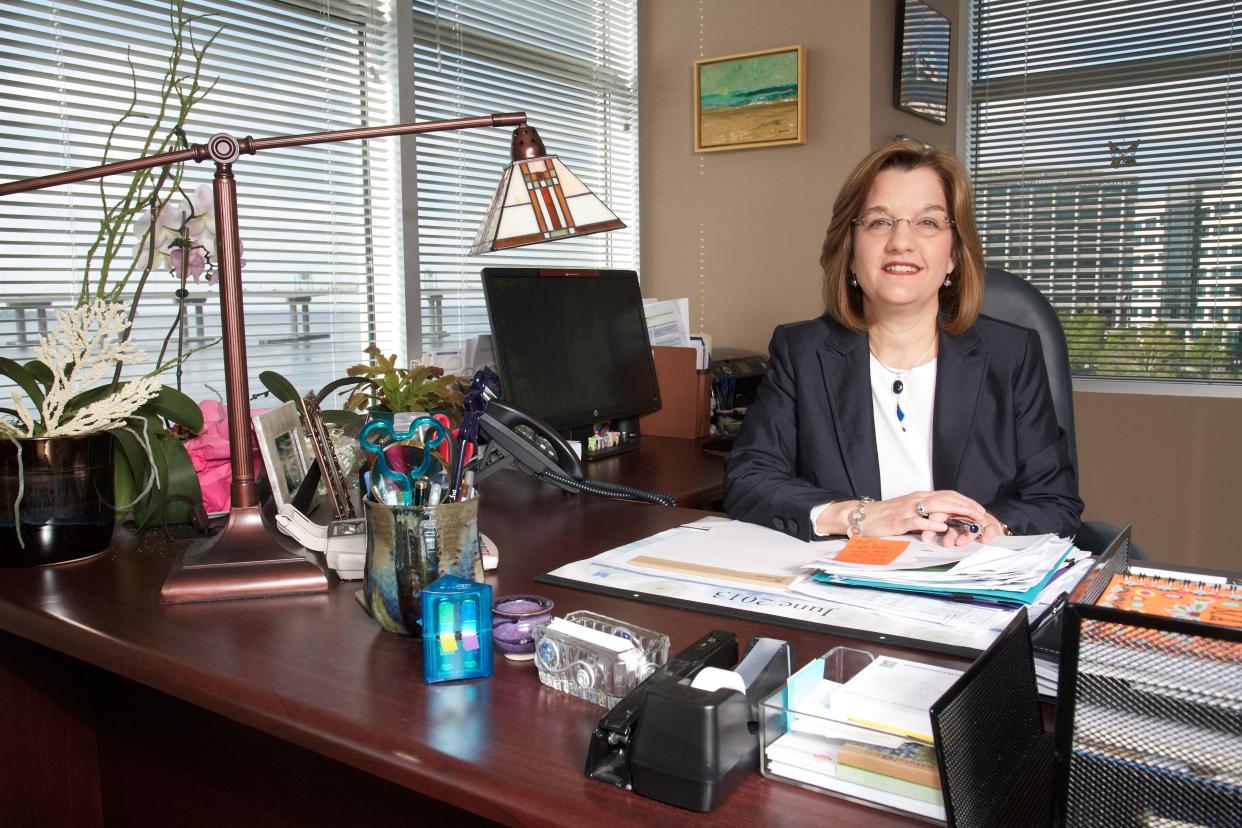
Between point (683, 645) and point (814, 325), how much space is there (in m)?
1.13

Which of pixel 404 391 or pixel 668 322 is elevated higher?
pixel 668 322

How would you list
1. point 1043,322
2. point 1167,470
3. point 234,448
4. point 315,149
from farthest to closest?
point 1167,470 < point 315,149 < point 1043,322 < point 234,448

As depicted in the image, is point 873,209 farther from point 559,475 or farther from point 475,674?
point 475,674

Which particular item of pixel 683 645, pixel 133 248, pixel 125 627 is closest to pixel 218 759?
pixel 125 627

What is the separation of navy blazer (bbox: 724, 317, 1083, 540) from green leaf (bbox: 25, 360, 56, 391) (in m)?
1.04

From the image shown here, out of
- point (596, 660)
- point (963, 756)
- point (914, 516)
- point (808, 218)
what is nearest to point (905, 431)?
point (914, 516)

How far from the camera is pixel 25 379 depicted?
1391mm

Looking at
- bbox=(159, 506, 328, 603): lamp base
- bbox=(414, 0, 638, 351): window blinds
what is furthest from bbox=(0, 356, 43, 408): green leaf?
bbox=(414, 0, 638, 351): window blinds

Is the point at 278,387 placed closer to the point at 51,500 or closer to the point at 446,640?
the point at 51,500

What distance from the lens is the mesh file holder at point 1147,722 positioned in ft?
1.90

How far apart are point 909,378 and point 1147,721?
134 cm

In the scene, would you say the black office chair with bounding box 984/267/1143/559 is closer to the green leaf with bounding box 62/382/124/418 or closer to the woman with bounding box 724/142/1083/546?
the woman with bounding box 724/142/1083/546

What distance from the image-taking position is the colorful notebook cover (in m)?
0.76

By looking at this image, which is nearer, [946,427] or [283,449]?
[283,449]
